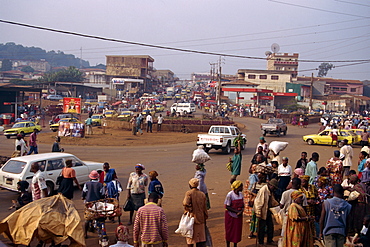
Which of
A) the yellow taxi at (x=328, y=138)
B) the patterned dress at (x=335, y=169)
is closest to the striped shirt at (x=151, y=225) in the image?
the patterned dress at (x=335, y=169)

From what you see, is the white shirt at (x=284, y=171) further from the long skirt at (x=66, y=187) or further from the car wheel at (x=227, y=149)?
the car wheel at (x=227, y=149)

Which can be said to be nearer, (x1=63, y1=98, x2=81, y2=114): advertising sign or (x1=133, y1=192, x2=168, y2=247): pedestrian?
(x1=133, y1=192, x2=168, y2=247): pedestrian

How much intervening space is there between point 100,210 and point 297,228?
161 inches

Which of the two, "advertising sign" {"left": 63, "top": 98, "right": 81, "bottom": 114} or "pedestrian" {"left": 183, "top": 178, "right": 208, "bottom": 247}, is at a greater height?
"advertising sign" {"left": 63, "top": 98, "right": 81, "bottom": 114}

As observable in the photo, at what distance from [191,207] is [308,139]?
78.4 feet

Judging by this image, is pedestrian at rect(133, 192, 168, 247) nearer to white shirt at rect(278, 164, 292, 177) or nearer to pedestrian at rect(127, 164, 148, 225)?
pedestrian at rect(127, 164, 148, 225)

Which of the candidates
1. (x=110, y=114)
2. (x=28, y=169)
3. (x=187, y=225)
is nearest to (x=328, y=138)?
(x=28, y=169)

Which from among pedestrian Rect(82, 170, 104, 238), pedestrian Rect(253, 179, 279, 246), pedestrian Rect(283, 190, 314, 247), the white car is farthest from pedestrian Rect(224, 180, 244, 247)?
the white car

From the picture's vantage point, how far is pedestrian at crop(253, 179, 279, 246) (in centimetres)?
836

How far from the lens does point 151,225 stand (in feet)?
20.7

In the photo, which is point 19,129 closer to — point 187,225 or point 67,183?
point 67,183

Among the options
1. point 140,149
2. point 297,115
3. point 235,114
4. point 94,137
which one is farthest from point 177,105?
point 140,149

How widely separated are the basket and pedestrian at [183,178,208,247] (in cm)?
181

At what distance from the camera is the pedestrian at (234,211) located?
7.80 metres
